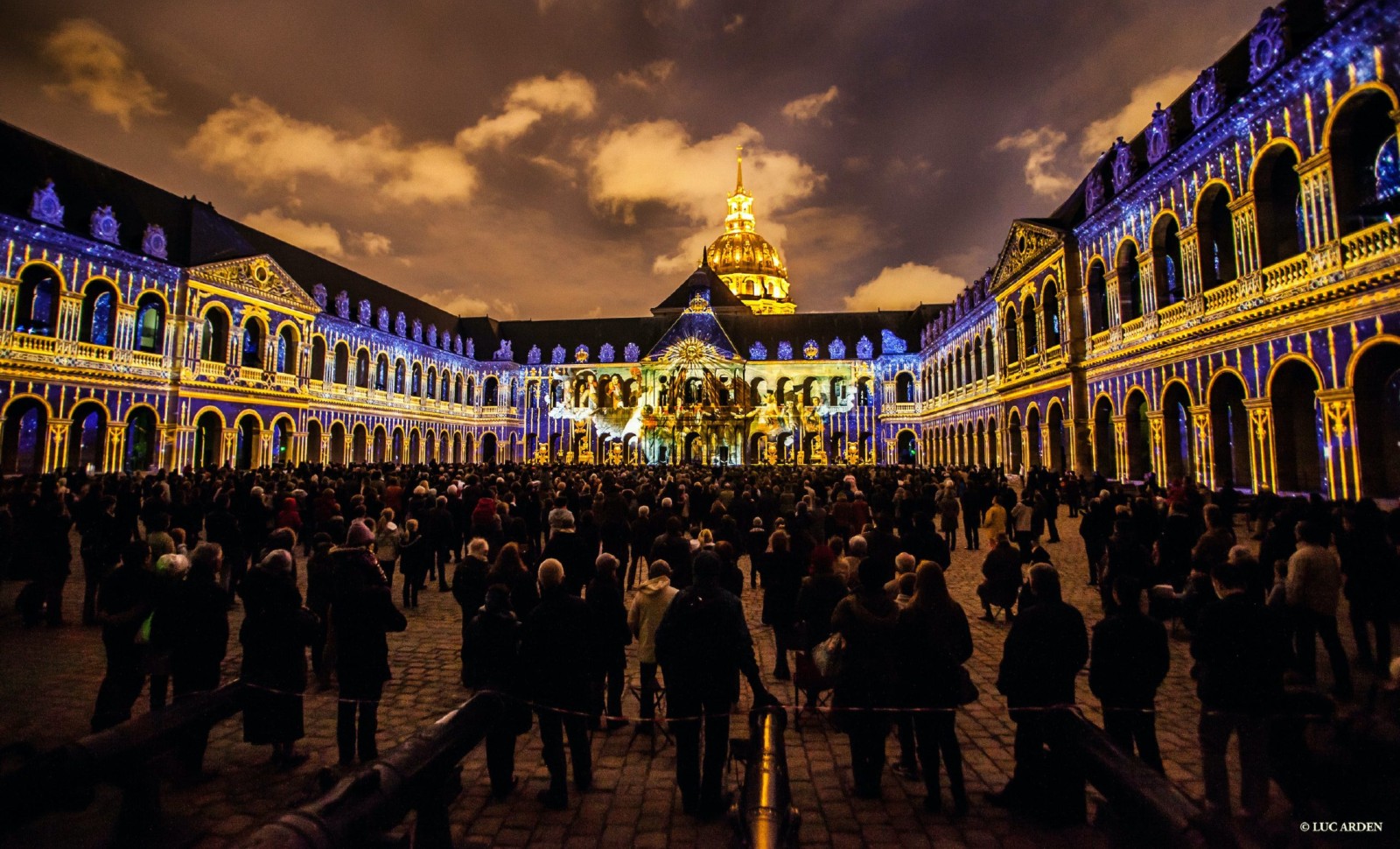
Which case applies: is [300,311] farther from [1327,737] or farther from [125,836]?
[1327,737]

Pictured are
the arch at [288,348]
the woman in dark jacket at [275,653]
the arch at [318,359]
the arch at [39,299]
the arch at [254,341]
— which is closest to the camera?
the woman in dark jacket at [275,653]

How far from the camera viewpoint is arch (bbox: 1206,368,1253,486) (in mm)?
17500

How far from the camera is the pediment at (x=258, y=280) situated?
31.7m

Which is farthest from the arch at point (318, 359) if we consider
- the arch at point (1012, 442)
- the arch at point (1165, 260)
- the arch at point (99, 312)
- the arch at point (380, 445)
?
the arch at point (1165, 260)

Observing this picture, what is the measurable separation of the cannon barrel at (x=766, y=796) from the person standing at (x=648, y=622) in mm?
2130

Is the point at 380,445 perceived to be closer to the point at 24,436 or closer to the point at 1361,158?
the point at 24,436

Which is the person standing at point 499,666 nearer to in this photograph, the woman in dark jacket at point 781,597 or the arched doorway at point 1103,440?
the woman in dark jacket at point 781,597

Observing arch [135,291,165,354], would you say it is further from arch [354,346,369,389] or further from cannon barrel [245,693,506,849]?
cannon barrel [245,693,506,849]

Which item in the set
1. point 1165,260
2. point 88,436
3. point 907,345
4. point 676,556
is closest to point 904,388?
point 907,345

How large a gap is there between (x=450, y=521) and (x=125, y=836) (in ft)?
22.9

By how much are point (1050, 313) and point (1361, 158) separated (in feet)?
46.2

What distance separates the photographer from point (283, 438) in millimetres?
36938

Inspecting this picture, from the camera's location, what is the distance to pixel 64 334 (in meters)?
25.3

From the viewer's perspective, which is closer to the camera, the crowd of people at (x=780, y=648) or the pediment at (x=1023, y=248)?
the crowd of people at (x=780, y=648)
